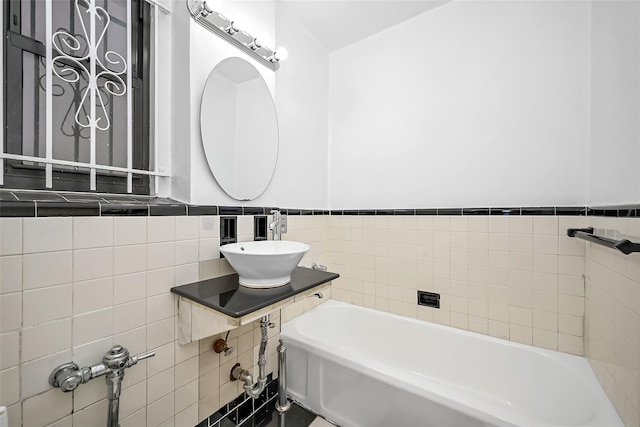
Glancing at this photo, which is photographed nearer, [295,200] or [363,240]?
[295,200]

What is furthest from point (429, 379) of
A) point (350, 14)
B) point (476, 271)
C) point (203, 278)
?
point (350, 14)

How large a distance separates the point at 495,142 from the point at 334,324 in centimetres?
165

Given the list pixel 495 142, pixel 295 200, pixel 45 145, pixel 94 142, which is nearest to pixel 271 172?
pixel 295 200

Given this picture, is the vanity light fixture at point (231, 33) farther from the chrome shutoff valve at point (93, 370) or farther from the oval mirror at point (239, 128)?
the chrome shutoff valve at point (93, 370)

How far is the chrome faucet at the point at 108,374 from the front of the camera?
2.57 feet

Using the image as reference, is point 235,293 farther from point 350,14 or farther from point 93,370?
point 350,14

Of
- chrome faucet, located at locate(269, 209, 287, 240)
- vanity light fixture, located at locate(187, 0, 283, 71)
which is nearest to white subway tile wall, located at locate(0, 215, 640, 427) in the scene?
chrome faucet, located at locate(269, 209, 287, 240)

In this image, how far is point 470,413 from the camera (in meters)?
1.02

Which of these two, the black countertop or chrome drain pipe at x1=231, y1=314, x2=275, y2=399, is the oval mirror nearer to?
the black countertop

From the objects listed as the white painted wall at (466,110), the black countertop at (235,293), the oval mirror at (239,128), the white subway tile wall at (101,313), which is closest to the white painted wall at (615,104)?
the white painted wall at (466,110)

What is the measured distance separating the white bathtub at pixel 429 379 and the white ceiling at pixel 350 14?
2118mm

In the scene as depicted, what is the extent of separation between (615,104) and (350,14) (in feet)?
5.13

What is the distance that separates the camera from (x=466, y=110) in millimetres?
1662

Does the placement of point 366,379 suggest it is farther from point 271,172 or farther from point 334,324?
point 271,172
